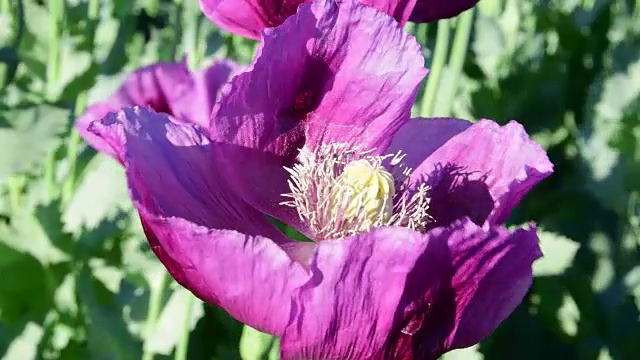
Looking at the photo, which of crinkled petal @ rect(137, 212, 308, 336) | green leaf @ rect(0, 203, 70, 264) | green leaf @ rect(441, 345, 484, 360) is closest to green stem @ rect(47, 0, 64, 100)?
green leaf @ rect(0, 203, 70, 264)

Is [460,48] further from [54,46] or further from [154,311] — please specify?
[54,46]

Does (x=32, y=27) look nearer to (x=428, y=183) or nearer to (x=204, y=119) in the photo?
(x=204, y=119)

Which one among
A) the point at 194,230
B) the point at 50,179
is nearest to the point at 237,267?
the point at 194,230

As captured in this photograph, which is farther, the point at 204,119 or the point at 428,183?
the point at 204,119

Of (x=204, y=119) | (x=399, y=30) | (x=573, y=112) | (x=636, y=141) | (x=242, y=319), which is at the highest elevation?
(x=399, y=30)

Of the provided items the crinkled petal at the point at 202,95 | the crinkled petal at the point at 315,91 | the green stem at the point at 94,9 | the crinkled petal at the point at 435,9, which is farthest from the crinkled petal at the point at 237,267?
the green stem at the point at 94,9

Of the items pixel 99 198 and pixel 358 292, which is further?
pixel 99 198

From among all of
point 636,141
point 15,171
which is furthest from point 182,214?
point 636,141

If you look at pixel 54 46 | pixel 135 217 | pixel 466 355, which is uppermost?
pixel 54 46

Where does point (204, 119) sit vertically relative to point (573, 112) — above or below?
above
